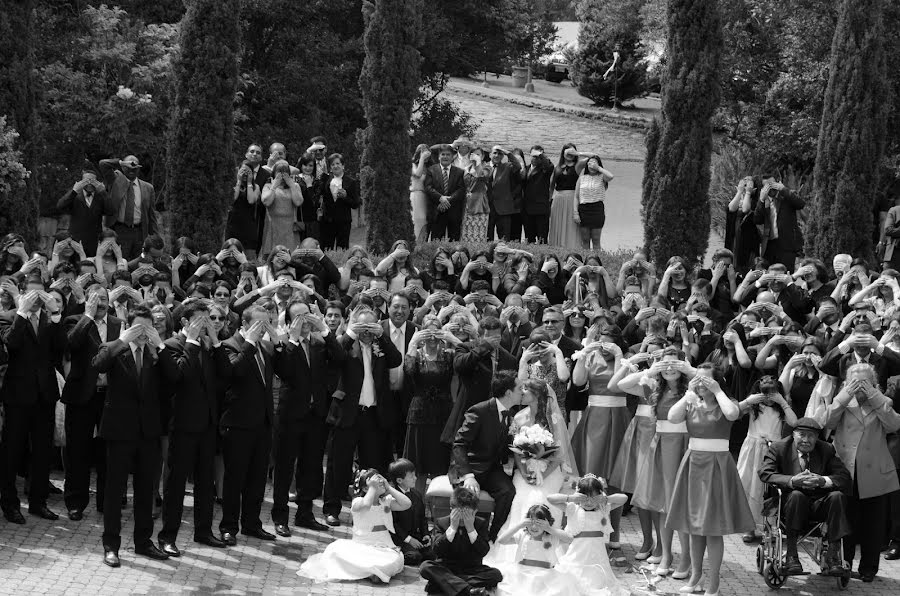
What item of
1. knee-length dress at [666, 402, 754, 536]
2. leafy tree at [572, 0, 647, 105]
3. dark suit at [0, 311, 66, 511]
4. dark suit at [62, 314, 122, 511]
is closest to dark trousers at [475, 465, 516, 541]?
knee-length dress at [666, 402, 754, 536]

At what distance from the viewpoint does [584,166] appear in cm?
2083

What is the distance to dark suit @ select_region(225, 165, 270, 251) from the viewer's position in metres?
19.7

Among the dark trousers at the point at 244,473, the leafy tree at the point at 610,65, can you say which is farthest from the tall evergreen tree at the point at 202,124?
the leafy tree at the point at 610,65

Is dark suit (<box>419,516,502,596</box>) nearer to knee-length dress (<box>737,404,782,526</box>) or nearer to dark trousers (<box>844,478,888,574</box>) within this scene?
knee-length dress (<box>737,404,782,526</box>)

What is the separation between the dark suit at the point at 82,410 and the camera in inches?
515

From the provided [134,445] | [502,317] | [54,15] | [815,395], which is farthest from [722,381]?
[54,15]

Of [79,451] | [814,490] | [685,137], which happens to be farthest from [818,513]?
[685,137]

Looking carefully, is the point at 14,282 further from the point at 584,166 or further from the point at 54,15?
the point at 54,15

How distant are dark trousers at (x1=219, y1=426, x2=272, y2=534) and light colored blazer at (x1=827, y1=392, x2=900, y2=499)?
537 cm

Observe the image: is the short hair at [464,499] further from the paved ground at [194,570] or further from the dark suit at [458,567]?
the paved ground at [194,570]

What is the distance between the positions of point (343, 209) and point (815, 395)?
8.54m

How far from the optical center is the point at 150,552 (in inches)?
484

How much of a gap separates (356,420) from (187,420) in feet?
6.46

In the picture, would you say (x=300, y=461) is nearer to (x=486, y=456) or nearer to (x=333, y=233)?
(x=486, y=456)
